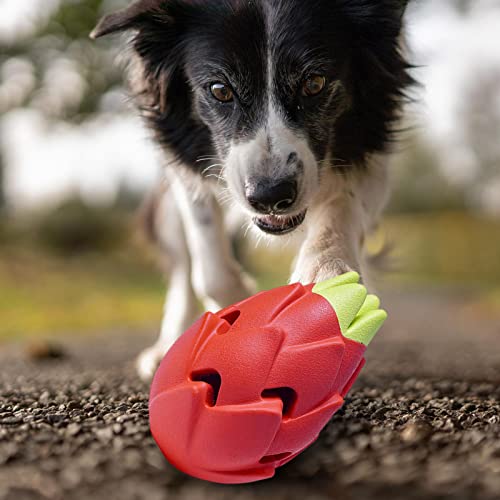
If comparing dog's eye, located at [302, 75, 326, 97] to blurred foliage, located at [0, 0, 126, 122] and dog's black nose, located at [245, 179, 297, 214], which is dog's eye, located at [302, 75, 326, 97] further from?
blurred foliage, located at [0, 0, 126, 122]

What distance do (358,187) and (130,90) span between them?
1445mm

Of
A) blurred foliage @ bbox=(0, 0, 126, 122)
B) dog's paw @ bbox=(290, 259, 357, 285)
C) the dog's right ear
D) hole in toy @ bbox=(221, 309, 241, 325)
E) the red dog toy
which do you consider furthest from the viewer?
blurred foliage @ bbox=(0, 0, 126, 122)

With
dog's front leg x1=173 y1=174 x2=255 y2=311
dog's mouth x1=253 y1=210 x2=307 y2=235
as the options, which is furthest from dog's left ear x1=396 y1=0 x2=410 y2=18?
dog's front leg x1=173 y1=174 x2=255 y2=311

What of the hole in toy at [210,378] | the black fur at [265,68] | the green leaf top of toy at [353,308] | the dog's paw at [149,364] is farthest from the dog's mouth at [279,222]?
the dog's paw at [149,364]

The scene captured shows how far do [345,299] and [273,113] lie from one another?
979 mm

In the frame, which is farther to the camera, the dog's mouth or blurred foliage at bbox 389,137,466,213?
blurred foliage at bbox 389,137,466,213

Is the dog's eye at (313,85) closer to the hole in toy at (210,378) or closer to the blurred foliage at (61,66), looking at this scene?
the hole in toy at (210,378)

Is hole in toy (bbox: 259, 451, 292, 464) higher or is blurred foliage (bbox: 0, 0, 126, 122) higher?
blurred foliage (bbox: 0, 0, 126, 122)

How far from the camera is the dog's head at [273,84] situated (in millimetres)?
2631

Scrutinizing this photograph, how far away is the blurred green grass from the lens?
9.28 meters

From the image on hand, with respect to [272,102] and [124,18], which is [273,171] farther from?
[124,18]

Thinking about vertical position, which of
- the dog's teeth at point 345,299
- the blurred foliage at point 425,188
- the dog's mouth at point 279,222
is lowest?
the blurred foliage at point 425,188

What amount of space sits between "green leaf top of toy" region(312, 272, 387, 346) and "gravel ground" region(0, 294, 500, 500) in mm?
332

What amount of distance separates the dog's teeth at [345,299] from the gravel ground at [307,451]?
1.24 feet
